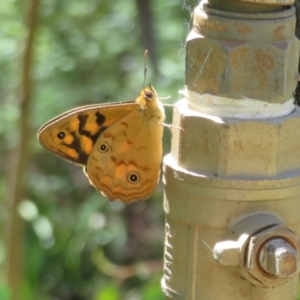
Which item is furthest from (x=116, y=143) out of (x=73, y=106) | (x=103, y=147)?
(x=73, y=106)

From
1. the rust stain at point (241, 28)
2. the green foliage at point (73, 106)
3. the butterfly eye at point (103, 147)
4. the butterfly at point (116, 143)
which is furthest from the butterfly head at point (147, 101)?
the rust stain at point (241, 28)

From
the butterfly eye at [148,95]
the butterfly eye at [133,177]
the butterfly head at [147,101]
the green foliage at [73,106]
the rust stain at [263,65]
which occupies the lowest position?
the green foliage at [73,106]

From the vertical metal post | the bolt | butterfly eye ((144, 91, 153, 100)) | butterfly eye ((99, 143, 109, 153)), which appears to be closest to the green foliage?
butterfly eye ((144, 91, 153, 100))

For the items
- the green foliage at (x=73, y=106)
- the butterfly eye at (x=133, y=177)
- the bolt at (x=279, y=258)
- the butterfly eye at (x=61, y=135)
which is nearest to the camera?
the bolt at (x=279, y=258)

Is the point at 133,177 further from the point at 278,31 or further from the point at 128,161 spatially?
the point at 278,31

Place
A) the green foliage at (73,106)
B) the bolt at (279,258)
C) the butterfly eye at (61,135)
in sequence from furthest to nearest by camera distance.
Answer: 1. the green foliage at (73,106)
2. the butterfly eye at (61,135)
3. the bolt at (279,258)

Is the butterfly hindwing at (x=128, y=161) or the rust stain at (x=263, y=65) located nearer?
the rust stain at (x=263, y=65)

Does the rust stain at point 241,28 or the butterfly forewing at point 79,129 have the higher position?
the rust stain at point 241,28

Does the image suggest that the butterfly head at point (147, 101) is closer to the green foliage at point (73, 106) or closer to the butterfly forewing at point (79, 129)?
the butterfly forewing at point (79, 129)
